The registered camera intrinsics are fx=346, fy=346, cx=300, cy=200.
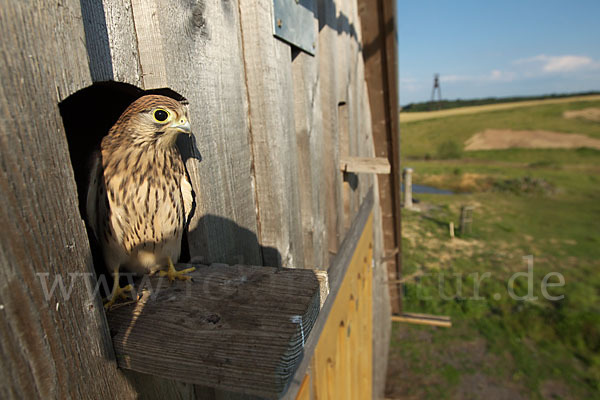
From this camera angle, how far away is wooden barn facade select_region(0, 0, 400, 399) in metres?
0.51

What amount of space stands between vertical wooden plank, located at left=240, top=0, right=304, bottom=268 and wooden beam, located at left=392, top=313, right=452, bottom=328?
22.7 ft

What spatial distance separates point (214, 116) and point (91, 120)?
48 centimetres

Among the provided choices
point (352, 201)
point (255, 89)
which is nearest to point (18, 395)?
point (255, 89)

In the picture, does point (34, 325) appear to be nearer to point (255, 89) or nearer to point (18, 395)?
point (18, 395)

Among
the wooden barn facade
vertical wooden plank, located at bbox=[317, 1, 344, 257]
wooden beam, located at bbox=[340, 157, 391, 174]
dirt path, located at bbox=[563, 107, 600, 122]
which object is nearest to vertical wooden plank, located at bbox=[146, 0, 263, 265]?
the wooden barn facade

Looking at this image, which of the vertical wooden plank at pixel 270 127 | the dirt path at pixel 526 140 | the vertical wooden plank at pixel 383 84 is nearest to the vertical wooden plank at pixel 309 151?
the vertical wooden plank at pixel 270 127

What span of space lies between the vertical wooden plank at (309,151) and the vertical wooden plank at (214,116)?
1.57 feet

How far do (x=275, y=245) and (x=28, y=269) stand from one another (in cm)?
91

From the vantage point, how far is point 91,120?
119cm

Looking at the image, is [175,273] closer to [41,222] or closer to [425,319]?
[41,222]

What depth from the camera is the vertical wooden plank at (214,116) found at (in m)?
0.90

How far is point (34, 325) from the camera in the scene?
524mm

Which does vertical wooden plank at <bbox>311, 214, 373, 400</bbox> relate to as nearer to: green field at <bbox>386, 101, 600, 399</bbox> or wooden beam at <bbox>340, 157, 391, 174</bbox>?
wooden beam at <bbox>340, 157, 391, 174</bbox>

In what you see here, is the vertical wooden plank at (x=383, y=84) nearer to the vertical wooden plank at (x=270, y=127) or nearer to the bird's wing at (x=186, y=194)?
the vertical wooden plank at (x=270, y=127)
